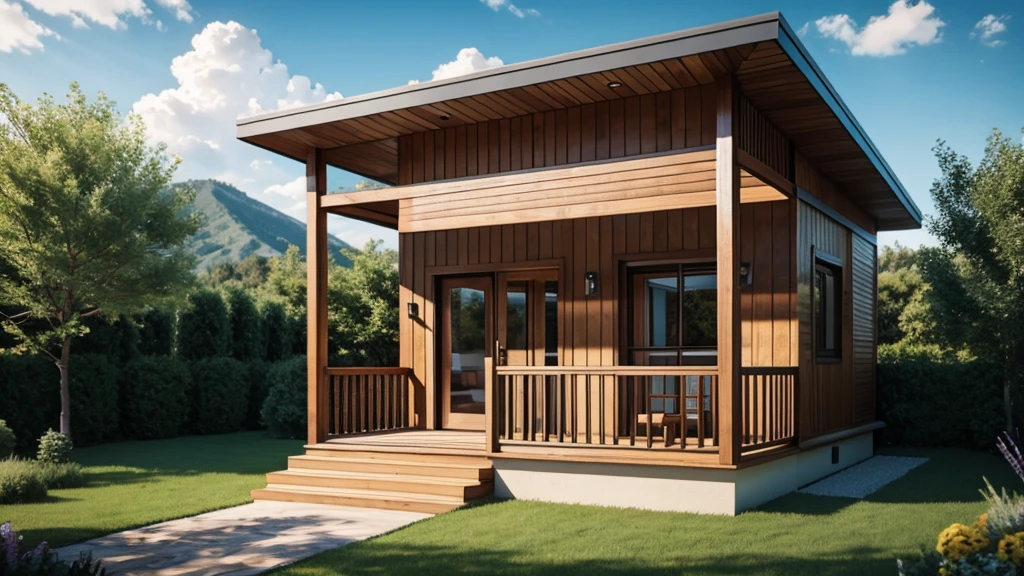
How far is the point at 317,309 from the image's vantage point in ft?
30.0

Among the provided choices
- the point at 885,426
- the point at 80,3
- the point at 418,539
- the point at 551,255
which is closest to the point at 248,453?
the point at 551,255

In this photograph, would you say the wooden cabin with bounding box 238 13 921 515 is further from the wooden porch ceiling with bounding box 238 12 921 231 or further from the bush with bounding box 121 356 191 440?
the bush with bounding box 121 356 191 440

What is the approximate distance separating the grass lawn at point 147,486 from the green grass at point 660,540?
7.79 feet

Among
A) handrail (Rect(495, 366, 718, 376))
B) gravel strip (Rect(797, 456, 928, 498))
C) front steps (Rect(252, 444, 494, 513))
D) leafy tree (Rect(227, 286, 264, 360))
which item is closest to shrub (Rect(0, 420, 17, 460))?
front steps (Rect(252, 444, 494, 513))

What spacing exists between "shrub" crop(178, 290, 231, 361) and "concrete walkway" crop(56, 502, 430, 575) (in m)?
8.59

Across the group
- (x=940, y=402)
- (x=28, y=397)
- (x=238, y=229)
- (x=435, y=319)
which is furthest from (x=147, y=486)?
(x=238, y=229)

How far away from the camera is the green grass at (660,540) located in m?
5.23

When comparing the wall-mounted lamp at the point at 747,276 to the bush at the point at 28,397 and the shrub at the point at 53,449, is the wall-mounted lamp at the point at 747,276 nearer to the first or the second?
the shrub at the point at 53,449

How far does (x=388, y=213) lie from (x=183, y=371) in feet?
20.4

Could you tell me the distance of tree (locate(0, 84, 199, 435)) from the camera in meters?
10.8

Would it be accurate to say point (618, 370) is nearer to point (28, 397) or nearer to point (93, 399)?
point (28, 397)

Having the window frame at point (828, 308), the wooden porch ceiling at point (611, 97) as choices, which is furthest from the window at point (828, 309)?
the wooden porch ceiling at point (611, 97)

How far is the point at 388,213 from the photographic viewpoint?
34.7 feet

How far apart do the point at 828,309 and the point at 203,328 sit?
10.9 metres
